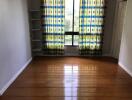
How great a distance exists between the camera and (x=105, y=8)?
16.3 ft

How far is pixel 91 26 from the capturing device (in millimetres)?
5078

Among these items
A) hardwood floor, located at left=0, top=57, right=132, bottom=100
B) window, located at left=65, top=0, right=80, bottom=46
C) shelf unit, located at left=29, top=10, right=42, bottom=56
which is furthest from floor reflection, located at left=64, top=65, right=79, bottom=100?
shelf unit, located at left=29, top=10, right=42, bottom=56

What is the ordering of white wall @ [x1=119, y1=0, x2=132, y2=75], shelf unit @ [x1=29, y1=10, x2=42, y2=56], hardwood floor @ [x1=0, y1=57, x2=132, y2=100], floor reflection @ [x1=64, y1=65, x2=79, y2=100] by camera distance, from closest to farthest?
hardwood floor @ [x1=0, y1=57, x2=132, y2=100]
floor reflection @ [x1=64, y1=65, x2=79, y2=100]
white wall @ [x1=119, y1=0, x2=132, y2=75]
shelf unit @ [x1=29, y1=10, x2=42, y2=56]

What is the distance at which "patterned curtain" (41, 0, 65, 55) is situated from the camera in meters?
4.93

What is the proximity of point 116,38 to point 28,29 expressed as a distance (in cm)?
275

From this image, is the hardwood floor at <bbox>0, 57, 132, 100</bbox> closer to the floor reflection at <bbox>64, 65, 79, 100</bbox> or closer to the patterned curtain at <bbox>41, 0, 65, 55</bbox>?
the floor reflection at <bbox>64, 65, 79, 100</bbox>

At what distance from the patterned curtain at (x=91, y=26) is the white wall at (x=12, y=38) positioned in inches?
69.7

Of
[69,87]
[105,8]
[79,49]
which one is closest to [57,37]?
[79,49]

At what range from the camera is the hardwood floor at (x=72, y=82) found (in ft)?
9.45

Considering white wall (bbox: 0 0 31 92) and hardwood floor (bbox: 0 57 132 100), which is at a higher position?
white wall (bbox: 0 0 31 92)

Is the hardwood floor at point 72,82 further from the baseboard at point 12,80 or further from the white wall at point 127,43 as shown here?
the white wall at point 127,43

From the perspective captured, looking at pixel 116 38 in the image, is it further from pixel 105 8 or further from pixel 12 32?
pixel 12 32

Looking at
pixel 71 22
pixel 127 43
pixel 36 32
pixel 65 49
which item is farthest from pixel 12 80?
pixel 127 43

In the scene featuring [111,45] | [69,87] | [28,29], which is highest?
[28,29]
